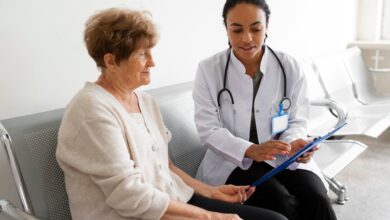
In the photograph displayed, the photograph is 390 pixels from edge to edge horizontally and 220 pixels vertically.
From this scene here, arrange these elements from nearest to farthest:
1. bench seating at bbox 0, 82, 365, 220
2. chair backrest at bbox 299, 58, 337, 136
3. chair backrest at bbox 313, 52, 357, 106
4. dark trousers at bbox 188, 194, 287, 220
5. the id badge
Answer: bench seating at bbox 0, 82, 365, 220 < dark trousers at bbox 188, 194, 287, 220 < the id badge < chair backrest at bbox 299, 58, 337, 136 < chair backrest at bbox 313, 52, 357, 106

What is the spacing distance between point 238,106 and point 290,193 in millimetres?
426

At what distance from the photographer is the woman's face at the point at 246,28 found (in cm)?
154

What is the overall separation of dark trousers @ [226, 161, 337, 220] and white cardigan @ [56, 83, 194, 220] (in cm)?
51

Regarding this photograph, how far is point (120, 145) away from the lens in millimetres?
1080

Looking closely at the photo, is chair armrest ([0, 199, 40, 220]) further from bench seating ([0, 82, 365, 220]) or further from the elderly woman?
the elderly woman

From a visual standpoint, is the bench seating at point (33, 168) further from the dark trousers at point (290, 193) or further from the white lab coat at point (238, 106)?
the dark trousers at point (290, 193)

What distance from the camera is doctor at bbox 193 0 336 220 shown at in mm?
1519

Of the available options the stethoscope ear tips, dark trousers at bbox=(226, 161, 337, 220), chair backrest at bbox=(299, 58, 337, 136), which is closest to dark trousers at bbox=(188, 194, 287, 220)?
dark trousers at bbox=(226, 161, 337, 220)

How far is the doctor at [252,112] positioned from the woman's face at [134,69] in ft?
1.48

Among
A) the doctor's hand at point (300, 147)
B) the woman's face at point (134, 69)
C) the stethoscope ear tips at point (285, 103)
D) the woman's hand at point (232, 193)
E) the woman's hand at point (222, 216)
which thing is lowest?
the woman's hand at point (232, 193)

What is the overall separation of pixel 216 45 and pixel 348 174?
57.5 inches

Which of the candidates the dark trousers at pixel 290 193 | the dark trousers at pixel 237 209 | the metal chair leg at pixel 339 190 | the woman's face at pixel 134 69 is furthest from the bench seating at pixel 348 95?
the woman's face at pixel 134 69

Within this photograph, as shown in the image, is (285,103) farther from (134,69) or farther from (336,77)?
(336,77)

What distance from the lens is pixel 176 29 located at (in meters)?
2.12
